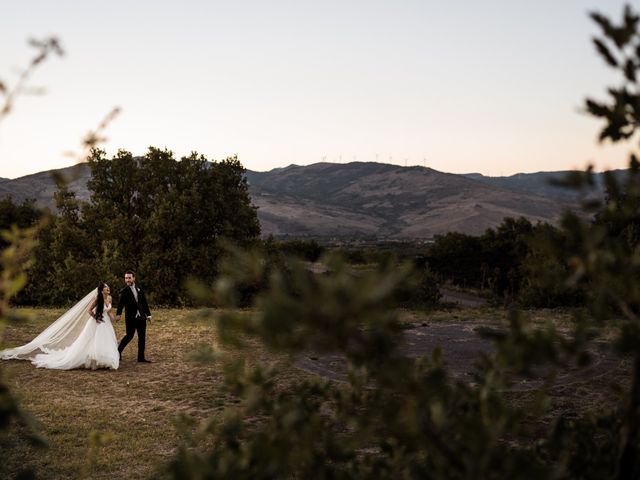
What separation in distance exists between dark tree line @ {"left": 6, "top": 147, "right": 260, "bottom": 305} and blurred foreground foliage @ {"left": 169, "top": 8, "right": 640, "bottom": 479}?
26.9 meters

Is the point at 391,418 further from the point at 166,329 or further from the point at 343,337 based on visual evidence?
the point at 166,329

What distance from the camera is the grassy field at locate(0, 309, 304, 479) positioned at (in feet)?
24.5

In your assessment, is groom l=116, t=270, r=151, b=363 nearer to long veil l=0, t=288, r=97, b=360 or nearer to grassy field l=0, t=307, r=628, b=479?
grassy field l=0, t=307, r=628, b=479

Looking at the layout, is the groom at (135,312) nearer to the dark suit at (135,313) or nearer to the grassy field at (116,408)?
the dark suit at (135,313)

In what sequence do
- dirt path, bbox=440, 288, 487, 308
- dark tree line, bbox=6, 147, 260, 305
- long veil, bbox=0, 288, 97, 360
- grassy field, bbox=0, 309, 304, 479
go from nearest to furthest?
grassy field, bbox=0, 309, 304, 479, long veil, bbox=0, 288, 97, 360, dark tree line, bbox=6, 147, 260, 305, dirt path, bbox=440, 288, 487, 308

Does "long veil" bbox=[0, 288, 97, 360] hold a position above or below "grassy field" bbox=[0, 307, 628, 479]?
above

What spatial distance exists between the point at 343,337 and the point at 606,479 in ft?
4.14

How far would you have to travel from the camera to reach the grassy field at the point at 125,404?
24.6ft

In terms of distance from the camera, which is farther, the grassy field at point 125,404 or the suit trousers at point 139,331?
the suit trousers at point 139,331

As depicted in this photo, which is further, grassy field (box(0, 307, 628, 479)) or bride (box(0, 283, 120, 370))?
bride (box(0, 283, 120, 370))

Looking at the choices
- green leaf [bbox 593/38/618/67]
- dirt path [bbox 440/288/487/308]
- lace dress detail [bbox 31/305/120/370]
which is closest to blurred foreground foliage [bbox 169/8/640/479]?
green leaf [bbox 593/38/618/67]

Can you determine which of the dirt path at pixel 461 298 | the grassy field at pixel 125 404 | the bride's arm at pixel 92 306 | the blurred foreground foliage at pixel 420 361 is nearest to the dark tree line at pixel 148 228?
the grassy field at pixel 125 404

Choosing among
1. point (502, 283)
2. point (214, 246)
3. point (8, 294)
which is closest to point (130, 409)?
point (8, 294)

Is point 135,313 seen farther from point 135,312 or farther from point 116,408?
point 116,408
